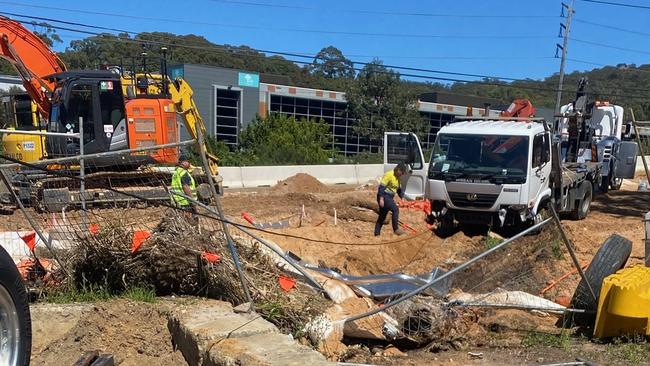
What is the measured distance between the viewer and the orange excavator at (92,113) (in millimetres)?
12445

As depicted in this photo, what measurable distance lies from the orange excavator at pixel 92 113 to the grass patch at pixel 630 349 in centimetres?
812

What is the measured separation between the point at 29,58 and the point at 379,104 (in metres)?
33.0

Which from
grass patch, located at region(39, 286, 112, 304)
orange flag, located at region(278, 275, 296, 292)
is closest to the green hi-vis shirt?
Answer: orange flag, located at region(278, 275, 296, 292)

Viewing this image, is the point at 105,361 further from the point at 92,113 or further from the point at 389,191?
the point at 92,113

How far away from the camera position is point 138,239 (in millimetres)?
5887

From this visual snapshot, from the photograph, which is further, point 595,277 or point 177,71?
point 177,71

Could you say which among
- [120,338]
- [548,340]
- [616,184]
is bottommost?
[616,184]

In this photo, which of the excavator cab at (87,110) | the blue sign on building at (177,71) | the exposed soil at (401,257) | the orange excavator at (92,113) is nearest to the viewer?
the exposed soil at (401,257)

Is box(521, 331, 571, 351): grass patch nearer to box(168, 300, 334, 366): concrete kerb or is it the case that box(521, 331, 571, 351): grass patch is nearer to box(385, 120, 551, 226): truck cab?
box(168, 300, 334, 366): concrete kerb

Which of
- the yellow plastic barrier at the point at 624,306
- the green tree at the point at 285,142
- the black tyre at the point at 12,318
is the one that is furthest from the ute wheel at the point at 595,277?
the green tree at the point at 285,142

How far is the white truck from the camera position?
12.2 meters

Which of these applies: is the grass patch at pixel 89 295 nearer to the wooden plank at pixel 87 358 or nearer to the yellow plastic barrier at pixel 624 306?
the wooden plank at pixel 87 358

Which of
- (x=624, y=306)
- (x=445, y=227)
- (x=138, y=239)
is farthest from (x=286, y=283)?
(x=445, y=227)

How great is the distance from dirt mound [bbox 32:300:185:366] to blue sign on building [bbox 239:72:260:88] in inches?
1496
